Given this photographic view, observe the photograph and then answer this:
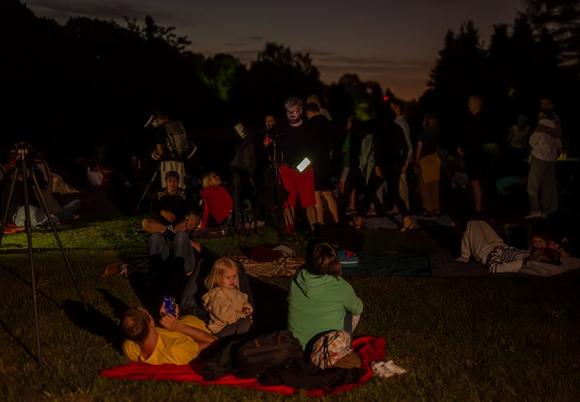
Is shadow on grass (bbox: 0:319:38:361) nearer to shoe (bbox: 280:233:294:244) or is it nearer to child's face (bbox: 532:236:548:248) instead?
shoe (bbox: 280:233:294:244)

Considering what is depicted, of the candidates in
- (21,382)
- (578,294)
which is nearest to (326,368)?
(21,382)

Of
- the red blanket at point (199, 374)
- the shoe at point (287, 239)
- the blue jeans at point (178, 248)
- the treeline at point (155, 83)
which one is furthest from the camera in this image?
the treeline at point (155, 83)

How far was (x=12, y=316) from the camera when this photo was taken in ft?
26.1

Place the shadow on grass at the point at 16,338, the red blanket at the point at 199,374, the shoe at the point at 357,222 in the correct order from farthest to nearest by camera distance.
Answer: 1. the shoe at the point at 357,222
2. the shadow on grass at the point at 16,338
3. the red blanket at the point at 199,374

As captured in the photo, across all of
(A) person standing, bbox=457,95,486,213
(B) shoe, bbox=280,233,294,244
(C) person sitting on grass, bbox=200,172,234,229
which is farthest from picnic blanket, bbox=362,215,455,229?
(C) person sitting on grass, bbox=200,172,234,229

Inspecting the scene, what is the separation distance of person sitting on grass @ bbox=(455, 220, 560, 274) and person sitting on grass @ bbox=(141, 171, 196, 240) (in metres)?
4.02

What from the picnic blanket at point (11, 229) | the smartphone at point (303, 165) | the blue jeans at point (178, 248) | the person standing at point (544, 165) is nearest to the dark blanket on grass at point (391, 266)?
the smartphone at point (303, 165)

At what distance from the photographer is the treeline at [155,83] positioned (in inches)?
1073

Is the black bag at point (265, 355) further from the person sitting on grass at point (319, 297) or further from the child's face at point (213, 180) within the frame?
the child's face at point (213, 180)

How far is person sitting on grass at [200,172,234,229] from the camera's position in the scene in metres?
12.8

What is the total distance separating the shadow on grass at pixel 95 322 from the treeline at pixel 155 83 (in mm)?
7501

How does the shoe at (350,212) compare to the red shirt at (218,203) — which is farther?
the shoe at (350,212)

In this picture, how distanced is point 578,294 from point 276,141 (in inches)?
186

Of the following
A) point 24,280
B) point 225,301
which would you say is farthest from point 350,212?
point 225,301
